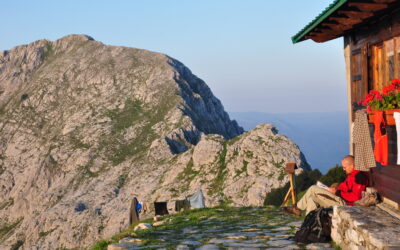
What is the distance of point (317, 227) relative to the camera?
→ 1245cm

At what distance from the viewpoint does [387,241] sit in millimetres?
8375

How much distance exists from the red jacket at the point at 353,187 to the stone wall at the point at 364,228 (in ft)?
4.32

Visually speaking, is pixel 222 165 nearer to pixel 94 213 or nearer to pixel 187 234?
pixel 94 213

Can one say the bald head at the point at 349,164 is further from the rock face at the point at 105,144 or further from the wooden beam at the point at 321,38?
the rock face at the point at 105,144

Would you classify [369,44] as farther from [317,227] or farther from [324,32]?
[317,227]

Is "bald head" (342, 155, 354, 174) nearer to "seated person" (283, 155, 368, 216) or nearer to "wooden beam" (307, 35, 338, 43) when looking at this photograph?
"seated person" (283, 155, 368, 216)

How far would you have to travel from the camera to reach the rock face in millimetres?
58688

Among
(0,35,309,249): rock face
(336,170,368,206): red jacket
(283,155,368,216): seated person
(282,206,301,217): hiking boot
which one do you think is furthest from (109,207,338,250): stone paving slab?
(0,35,309,249): rock face

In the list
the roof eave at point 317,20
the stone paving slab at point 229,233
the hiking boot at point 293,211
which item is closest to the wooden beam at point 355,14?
the roof eave at point 317,20

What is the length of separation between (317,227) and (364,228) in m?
3.02

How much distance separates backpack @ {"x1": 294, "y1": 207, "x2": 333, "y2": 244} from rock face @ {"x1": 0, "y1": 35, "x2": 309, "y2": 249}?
1523 inches

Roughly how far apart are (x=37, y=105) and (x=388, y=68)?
102312 mm

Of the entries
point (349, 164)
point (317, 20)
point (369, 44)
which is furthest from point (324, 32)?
point (349, 164)

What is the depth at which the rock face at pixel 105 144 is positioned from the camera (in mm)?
58688
